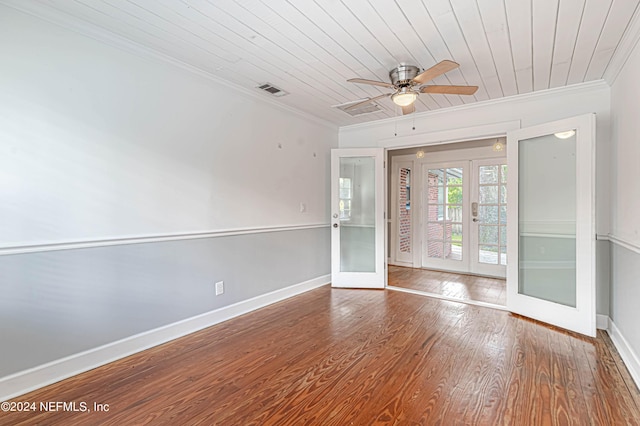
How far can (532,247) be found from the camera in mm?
3234

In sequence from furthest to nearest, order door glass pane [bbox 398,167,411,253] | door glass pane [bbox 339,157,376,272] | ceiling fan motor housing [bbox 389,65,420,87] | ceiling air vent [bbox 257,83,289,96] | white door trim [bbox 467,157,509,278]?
1. door glass pane [bbox 398,167,411,253]
2. white door trim [bbox 467,157,509,278]
3. door glass pane [bbox 339,157,376,272]
4. ceiling air vent [bbox 257,83,289,96]
5. ceiling fan motor housing [bbox 389,65,420,87]

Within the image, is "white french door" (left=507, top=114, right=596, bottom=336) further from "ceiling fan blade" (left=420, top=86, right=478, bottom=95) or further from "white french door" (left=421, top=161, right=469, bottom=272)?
"white french door" (left=421, top=161, right=469, bottom=272)

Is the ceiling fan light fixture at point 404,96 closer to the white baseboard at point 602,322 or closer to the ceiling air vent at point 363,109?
the ceiling air vent at point 363,109

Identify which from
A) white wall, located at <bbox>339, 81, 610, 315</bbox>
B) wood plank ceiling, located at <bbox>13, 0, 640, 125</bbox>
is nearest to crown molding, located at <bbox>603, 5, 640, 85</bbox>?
wood plank ceiling, located at <bbox>13, 0, 640, 125</bbox>

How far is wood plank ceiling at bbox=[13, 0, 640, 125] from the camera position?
1946 mm

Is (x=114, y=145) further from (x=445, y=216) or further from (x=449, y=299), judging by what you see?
(x=445, y=216)

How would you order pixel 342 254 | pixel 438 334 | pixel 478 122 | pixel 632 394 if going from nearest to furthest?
pixel 632 394 → pixel 438 334 → pixel 478 122 → pixel 342 254

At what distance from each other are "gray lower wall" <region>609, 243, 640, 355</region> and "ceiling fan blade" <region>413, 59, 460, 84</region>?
6.15ft

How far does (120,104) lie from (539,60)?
11.5 ft

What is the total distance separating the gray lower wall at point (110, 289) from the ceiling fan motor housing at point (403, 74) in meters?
2.18

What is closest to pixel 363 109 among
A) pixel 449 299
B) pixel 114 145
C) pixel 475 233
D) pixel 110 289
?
pixel 449 299

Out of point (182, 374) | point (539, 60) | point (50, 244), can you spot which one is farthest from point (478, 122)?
point (50, 244)

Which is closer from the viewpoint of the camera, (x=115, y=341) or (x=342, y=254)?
(x=115, y=341)

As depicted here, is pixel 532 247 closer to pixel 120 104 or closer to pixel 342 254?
pixel 342 254
